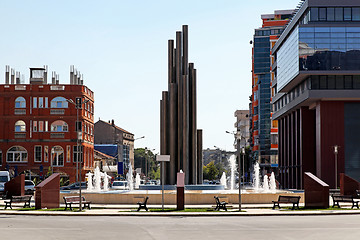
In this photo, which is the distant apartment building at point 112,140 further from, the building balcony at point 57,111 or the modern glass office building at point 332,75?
the modern glass office building at point 332,75

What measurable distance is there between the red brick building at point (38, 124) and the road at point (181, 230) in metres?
63.4

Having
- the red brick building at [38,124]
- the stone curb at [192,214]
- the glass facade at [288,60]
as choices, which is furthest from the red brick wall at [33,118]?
the stone curb at [192,214]

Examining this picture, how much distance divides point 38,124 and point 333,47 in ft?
134

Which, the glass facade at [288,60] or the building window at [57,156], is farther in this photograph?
the building window at [57,156]

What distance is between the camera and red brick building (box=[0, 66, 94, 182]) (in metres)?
88.9

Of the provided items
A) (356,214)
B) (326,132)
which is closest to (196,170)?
(356,214)

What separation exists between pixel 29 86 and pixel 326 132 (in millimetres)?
40579

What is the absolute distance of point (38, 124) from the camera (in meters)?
89.6

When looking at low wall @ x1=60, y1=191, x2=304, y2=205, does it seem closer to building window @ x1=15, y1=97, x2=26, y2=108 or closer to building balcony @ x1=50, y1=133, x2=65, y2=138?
building balcony @ x1=50, y1=133, x2=65, y2=138

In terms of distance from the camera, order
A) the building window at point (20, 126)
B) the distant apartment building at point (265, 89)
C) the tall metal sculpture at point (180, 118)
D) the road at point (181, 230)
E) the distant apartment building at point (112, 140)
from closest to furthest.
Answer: the road at point (181, 230)
the tall metal sculpture at point (180, 118)
the building window at point (20, 126)
the distant apartment building at point (265, 89)
the distant apartment building at point (112, 140)

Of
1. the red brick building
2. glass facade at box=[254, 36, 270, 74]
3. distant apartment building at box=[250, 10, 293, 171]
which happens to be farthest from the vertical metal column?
glass facade at box=[254, 36, 270, 74]

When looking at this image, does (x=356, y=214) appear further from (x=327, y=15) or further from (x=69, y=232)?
(x=327, y=15)

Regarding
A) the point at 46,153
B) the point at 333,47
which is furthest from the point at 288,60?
the point at 46,153

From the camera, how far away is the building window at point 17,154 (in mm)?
89500
